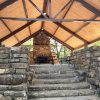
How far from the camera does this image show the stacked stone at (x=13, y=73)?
5.20 m

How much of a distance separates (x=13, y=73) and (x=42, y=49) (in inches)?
443

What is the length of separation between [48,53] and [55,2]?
713 centimetres

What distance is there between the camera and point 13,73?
538cm

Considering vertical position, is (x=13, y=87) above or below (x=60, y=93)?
above

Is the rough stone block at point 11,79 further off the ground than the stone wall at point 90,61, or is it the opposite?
the stone wall at point 90,61

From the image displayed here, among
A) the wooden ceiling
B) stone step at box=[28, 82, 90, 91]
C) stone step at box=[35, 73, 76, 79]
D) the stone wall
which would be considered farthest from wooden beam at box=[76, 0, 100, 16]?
stone step at box=[28, 82, 90, 91]

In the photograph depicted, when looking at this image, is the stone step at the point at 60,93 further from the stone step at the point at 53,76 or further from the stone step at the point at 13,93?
the stone step at the point at 53,76

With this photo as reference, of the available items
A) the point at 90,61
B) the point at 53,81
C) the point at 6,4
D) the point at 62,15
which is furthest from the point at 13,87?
the point at 62,15

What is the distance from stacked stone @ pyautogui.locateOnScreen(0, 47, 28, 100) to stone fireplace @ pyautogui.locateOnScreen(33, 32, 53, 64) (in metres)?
10.7

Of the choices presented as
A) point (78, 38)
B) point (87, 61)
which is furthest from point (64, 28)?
point (87, 61)

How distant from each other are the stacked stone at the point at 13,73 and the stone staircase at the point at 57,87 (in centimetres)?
71

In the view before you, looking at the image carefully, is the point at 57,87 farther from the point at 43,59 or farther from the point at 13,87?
the point at 43,59

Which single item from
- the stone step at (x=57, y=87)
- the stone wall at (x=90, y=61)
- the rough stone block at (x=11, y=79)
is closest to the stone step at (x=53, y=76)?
the stone wall at (x=90, y=61)

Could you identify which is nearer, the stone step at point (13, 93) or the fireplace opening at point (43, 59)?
the stone step at point (13, 93)
